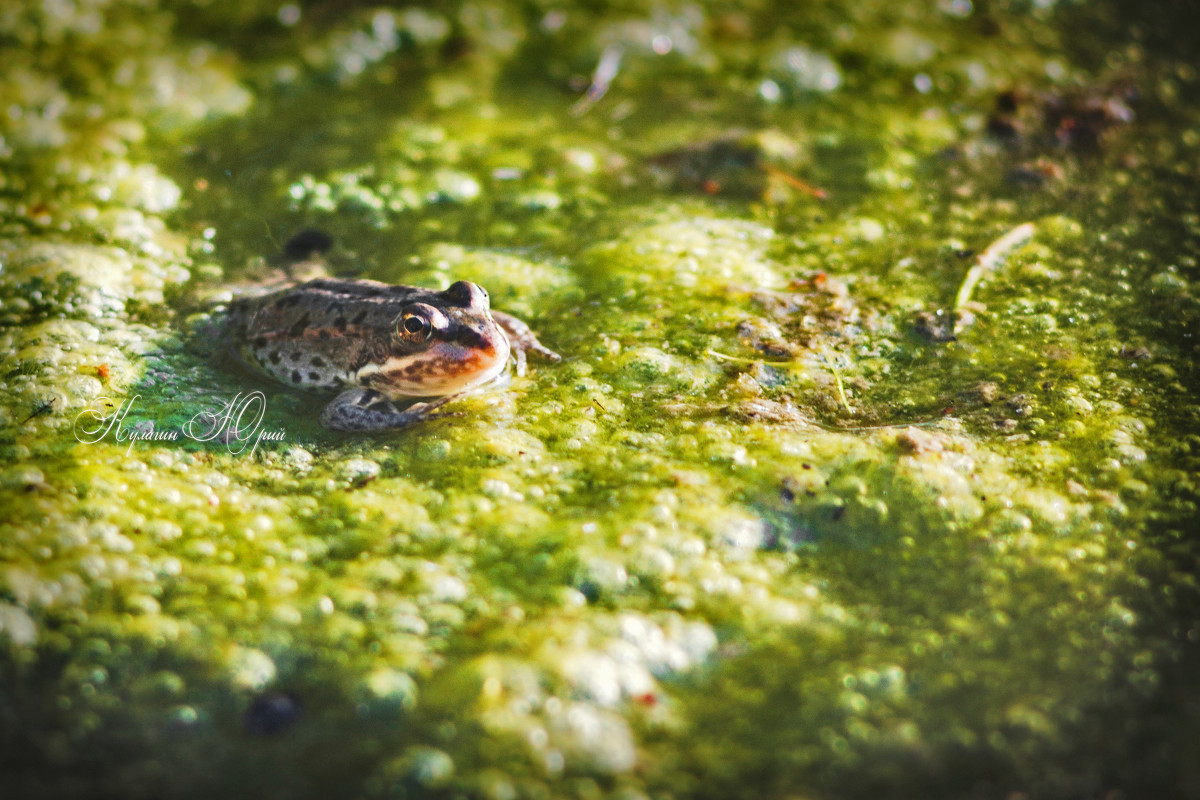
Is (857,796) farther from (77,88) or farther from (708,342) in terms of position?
(77,88)

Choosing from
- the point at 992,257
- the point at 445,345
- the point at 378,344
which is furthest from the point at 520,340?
the point at 992,257

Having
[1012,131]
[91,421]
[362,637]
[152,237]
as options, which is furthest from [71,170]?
[1012,131]

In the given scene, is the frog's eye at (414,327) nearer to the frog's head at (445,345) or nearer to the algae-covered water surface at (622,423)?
the frog's head at (445,345)

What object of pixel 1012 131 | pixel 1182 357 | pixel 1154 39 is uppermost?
pixel 1154 39

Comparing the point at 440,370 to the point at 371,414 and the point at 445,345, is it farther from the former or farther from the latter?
the point at 371,414

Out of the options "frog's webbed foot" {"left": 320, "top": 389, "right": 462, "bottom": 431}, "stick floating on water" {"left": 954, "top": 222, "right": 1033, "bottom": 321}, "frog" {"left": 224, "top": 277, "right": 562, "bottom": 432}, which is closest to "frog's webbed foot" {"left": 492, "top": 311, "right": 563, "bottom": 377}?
"frog" {"left": 224, "top": 277, "right": 562, "bottom": 432}

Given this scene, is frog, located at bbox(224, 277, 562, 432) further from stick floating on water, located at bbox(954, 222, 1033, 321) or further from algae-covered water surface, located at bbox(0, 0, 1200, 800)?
stick floating on water, located at bbox(954, 222, 1033, 321)
